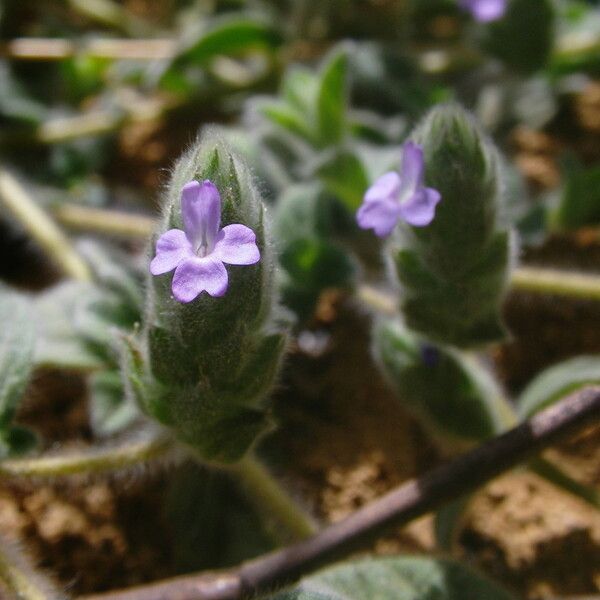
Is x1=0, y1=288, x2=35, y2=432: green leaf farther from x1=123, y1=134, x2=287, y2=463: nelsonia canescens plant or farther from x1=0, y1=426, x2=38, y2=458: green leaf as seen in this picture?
x1=123, y1=134, x2=287, y2=463: nelsonia canescens plant

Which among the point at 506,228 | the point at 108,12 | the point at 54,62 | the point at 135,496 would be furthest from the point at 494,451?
the point at 108,12

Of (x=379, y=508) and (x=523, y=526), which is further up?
(x=379, y=508)

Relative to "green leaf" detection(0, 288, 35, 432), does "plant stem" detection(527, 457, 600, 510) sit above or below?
below

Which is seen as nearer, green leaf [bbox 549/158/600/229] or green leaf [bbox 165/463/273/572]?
green leaf [bbox 165/463/273/572]

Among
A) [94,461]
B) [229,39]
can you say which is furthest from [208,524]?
[229,39]

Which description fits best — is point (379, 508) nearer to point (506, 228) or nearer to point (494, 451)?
point (494, 451)

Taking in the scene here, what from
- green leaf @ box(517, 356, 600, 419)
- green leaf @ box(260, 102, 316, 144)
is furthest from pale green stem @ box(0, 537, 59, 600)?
green leaf @ box(260, 102, 316, 144)

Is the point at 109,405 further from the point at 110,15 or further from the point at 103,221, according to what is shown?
the point at 110,15
